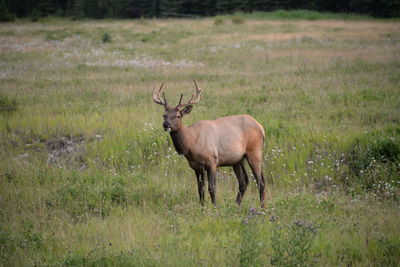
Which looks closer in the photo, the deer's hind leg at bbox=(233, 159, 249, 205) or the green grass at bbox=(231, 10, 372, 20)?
the deer's hind leg at bbox=(233, 159, 249, 205)

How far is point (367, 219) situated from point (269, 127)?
470 centimetres

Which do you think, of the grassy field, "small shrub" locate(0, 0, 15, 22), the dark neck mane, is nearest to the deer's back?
the dark neck mane

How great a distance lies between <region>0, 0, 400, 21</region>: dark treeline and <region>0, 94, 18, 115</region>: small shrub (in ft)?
153

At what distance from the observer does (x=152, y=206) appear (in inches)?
305


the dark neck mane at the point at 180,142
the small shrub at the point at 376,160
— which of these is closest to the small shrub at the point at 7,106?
the dark neck mane at the point at 180,142

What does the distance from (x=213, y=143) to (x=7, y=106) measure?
299 inches

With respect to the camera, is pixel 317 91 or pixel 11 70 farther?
pixel 11 70

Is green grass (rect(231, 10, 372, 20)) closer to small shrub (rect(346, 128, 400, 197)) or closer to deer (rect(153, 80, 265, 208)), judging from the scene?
small shrub (rect(346, 128, 400, 197))

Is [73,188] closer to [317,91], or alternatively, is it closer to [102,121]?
[102,121]

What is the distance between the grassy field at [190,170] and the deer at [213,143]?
44 cm

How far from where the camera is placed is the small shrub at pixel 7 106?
12.9 meters

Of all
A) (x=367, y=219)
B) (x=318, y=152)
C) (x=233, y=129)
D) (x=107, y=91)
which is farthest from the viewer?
(x=107, y=91)

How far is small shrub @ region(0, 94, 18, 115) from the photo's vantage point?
12.9 meters

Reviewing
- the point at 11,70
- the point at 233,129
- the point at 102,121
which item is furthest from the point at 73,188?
the point at 11,70
